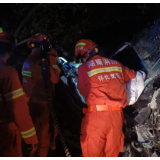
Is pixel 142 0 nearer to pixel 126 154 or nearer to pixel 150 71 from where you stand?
pixel 150 71

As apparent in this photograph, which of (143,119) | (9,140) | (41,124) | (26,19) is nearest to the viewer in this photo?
(9,140)

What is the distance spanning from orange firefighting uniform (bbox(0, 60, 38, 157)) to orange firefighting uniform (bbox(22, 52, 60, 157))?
0.75 metres

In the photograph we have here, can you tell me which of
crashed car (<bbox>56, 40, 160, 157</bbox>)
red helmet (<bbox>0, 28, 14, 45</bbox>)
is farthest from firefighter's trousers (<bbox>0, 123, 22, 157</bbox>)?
crashed car (<bbox>56, 40, 160, 157</bbox>)

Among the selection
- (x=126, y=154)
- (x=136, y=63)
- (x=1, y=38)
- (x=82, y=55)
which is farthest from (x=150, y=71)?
(x=1, y=38)

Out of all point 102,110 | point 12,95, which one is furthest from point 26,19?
point 102,110

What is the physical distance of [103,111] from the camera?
7.66 feet

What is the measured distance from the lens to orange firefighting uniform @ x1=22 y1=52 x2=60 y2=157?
2.91 metres

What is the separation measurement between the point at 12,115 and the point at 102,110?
130 cm

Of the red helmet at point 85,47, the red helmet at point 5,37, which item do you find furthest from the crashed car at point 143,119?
the red helmet at point 5,37

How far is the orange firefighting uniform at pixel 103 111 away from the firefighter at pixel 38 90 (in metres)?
0.95

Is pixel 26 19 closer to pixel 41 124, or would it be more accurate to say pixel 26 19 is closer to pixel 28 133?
pixel 41 124

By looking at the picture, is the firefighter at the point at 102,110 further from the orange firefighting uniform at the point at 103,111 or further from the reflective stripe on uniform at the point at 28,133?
the reflective stripe on uniform at the point at 28,133

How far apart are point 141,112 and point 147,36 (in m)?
1.38

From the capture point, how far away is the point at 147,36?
271cm
